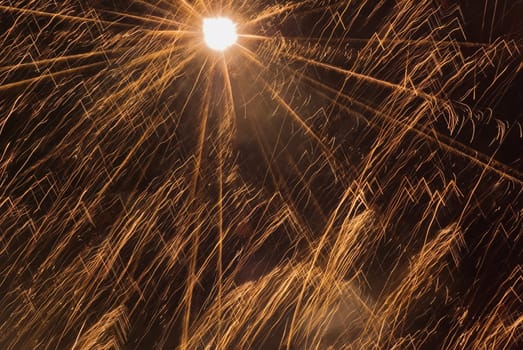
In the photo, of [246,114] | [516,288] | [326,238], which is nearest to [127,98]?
[246,114]

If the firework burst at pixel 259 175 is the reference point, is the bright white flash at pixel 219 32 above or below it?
above

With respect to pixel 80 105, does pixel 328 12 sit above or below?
below

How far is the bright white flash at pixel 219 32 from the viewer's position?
7.52ft

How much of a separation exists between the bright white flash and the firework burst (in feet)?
0.03

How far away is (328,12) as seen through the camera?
2.30 metres

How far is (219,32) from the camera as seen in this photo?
2.29 metres

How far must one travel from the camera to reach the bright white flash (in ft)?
7.52

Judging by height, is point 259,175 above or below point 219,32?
below

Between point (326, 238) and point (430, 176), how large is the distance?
1.82ft

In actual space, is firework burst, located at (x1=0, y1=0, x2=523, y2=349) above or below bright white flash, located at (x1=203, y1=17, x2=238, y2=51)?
below

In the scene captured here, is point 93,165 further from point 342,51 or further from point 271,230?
point 342,51

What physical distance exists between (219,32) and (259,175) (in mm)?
707

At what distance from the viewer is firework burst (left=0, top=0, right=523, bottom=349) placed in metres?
2.19

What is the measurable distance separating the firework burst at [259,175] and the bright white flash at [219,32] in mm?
11
